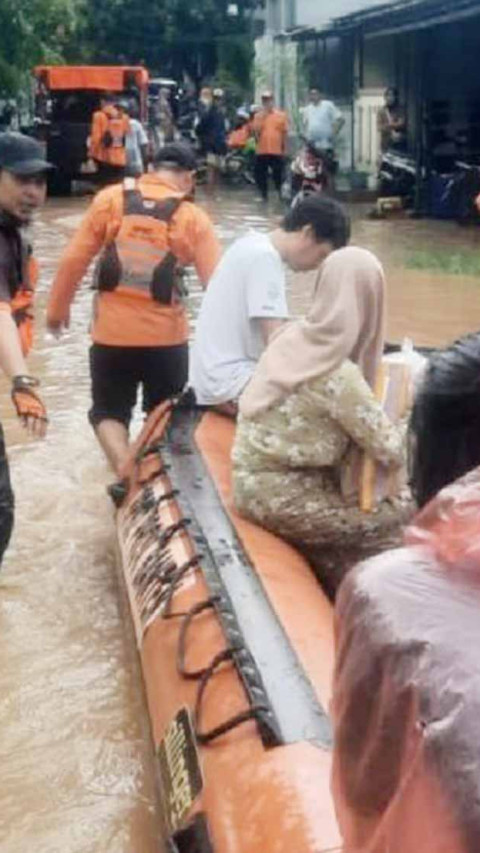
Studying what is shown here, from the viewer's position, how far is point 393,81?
24828 mm

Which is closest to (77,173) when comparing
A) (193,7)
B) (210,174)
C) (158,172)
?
(210,174)

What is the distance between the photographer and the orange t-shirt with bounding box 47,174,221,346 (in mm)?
6430

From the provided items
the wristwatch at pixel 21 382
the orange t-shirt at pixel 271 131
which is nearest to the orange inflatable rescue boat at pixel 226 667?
the wristwatch at pixel 21 382

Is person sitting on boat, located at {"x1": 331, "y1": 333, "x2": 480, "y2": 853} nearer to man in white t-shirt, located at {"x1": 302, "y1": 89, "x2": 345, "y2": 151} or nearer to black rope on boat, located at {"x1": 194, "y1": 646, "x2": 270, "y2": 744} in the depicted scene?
black rope on boat, located at {"x1": 194, "y1": 646, "x2": 270, "y2": 744}

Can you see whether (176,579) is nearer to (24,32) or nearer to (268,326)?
(268,326)

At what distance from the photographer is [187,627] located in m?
4.20

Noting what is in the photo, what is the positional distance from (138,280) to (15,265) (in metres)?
1.23

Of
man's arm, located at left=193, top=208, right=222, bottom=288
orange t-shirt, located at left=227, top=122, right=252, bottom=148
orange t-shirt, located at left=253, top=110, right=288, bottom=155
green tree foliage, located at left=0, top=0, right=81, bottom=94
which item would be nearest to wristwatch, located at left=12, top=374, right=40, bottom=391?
man's arm, located at left=193, top=208, right=222, bottom=288

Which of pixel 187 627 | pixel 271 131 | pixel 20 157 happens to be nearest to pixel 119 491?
pixel 20 157

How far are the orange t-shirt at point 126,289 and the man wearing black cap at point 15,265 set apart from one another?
3.87ft

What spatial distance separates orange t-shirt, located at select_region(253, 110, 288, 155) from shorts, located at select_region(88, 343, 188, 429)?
56.5 feet

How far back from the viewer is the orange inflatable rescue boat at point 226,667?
3209mm

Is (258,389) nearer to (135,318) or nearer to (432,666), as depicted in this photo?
(135,318)

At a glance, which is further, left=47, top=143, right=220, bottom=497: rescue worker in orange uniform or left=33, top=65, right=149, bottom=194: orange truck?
left=33, top=65, right=149, bottom=194: orange truck
